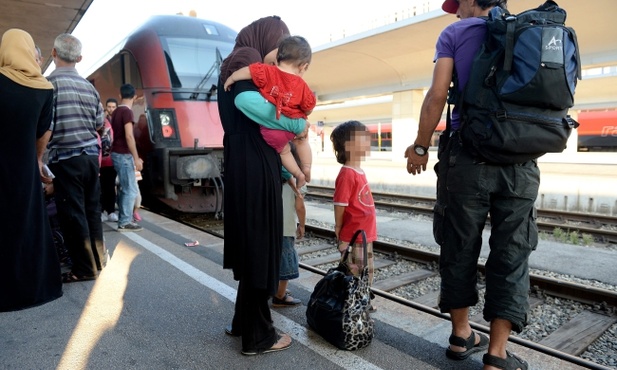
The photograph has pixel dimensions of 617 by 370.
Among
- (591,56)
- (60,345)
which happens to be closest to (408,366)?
(60,345)

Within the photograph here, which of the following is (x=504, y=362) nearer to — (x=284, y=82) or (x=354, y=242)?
(x=354, y=242)

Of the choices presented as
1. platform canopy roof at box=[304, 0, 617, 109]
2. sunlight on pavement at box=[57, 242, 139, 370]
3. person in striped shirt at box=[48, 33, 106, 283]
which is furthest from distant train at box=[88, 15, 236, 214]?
platform canopy roof at box=[304, 0, 617, 109]

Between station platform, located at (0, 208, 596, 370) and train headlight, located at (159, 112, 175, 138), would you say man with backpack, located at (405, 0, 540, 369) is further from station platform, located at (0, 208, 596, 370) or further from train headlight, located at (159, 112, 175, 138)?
train headlight, located at (159, 112, 175, 138)

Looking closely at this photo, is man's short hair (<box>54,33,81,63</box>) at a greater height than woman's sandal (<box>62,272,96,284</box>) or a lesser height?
greater

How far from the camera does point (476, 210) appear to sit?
2.41 metres

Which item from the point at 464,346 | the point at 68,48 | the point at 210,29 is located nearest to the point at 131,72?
the point at 210,29

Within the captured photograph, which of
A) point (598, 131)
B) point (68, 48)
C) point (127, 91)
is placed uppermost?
point (68, 48)

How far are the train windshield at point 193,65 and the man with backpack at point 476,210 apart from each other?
566 centimetres

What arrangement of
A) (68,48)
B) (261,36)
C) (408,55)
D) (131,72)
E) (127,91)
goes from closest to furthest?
(261,36), (68,48), (127,91), (131,72), (408,55)

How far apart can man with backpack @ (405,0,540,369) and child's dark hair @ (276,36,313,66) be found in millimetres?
698

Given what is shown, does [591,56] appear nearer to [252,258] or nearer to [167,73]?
[167,73]

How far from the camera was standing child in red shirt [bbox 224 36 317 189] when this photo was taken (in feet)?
7.97

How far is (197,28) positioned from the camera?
8.00 metres

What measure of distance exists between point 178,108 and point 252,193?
5.30 metres
